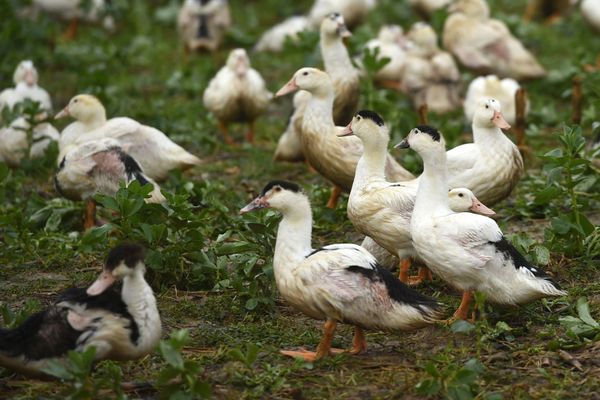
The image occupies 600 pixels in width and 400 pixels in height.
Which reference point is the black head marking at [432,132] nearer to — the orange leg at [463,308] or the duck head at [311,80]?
the orange leg at [463,308]

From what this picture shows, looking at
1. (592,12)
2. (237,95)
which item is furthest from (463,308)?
(592,12)

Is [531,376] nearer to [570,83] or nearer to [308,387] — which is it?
[308,387]

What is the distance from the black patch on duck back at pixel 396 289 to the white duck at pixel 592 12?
825 centimetres

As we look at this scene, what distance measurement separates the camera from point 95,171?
24.5 feet

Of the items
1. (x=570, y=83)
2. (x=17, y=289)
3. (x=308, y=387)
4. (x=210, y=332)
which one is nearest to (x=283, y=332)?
(x=210, y=332)

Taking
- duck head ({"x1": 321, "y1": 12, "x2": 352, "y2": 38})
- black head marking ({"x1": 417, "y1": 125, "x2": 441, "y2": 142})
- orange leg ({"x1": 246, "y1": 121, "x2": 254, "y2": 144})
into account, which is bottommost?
orange leg ({"x1": 246, "y1": 121, "x2": 254, "y2": 144})

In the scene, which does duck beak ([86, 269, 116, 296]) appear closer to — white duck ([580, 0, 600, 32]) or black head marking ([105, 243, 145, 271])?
black head marking ([105, 243, 145, 271])

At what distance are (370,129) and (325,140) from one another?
1.22 metres

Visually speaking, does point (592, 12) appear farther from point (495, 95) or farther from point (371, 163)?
point (371, 163)

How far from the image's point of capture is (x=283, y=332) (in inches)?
238

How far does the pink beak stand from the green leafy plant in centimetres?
46

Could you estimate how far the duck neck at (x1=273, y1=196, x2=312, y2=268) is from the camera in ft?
18.7

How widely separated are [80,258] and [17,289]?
Result: 631mm

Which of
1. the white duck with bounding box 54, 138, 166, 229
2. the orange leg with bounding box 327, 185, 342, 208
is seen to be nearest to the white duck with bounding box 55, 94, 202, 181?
the white duck with bounding box 54, 138, 166, 229
